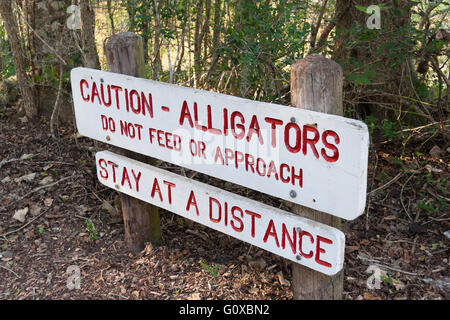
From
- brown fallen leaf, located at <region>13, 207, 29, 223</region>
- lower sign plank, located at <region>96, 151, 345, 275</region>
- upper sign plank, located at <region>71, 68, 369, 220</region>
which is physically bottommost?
brown fallen leaf, located at <region>13, 207, 29, 223</region>

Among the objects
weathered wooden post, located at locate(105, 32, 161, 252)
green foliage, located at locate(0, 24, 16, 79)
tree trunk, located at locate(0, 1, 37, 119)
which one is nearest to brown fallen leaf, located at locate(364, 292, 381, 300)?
weathered wooden post, located at locate(105, 32, 161, 252)

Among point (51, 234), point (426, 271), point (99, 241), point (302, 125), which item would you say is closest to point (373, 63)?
point (426, 271)

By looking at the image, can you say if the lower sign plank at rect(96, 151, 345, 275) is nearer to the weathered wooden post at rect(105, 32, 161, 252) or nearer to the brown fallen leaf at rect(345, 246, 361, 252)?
the weathered wooden post at rect(105, 32, 161, 252)

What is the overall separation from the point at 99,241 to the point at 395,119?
2518 mm

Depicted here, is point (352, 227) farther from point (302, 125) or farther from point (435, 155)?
point (302, 125)

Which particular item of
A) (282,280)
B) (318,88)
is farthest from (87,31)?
(318,88)

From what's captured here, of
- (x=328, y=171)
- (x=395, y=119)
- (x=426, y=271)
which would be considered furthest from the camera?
(x=395, y=119)

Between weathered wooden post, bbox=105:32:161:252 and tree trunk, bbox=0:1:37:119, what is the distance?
6.61 ft

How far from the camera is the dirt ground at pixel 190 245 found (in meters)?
3.00

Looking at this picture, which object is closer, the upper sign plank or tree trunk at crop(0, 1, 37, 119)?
the upper sign plank

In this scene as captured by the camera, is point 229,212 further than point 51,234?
No

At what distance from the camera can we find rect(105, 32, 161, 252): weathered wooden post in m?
2.98

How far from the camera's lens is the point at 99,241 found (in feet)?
11.7

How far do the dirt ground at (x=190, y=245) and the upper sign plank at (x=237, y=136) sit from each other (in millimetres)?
831
